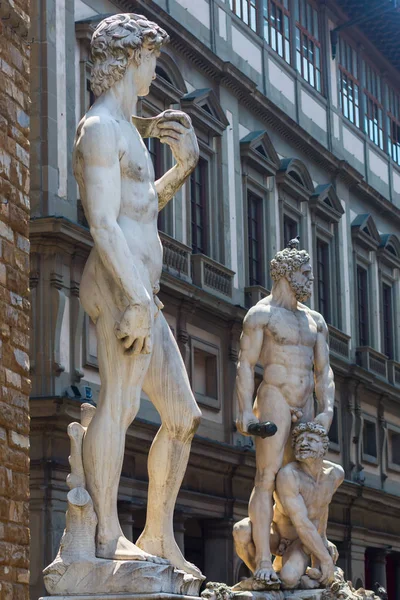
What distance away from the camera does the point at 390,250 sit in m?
39.9

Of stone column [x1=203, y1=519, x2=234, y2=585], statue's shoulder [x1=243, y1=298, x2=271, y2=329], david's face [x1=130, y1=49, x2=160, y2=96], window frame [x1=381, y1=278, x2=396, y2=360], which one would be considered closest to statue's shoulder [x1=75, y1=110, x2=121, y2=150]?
david's face [x1=130, y1=49, x2=160, y2=96]

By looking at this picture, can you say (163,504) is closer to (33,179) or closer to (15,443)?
(15,443)

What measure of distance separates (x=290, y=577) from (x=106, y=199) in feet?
12.4

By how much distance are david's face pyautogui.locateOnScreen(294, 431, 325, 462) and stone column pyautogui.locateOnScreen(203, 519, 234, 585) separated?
15.6m

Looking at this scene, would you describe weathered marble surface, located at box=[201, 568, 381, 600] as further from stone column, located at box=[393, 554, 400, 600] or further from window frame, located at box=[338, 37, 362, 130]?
window frame, located at box=[338, 37, 362, 130]

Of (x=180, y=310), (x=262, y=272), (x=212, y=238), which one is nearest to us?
(x=180, y=310)

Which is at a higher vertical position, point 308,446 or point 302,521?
point 308,446

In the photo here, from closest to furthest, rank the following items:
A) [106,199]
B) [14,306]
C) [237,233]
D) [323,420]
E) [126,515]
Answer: [106,199] → [14,306] → [323,420] → [126,515] → [237,233]

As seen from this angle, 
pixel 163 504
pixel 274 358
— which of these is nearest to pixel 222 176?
pixel 274 358

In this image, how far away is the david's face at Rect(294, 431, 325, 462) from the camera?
11758 millimetres

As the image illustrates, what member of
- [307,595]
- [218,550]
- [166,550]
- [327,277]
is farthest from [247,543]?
[327,277]

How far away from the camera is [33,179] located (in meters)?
23.4

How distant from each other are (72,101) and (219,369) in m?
6.64

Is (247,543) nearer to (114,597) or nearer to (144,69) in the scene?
(114,597)
